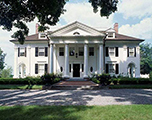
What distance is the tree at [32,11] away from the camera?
8266mm

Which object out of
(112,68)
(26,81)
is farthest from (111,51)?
(26,81)

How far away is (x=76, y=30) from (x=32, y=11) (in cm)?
1118

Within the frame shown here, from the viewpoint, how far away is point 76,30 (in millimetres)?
19938

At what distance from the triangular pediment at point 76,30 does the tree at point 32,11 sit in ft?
26.6

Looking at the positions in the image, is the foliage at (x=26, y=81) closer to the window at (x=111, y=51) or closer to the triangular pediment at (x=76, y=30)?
the triangular pediment at (x=76, y=30)

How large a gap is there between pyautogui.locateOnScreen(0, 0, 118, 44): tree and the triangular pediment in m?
8.11

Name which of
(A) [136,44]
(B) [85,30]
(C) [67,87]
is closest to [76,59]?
(B) [85,30]

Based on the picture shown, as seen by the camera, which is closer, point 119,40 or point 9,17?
point 9,17

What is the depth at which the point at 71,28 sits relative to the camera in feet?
65.9

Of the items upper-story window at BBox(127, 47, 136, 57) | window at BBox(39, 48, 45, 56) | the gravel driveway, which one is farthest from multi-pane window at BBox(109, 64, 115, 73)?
A: the gravel driveway

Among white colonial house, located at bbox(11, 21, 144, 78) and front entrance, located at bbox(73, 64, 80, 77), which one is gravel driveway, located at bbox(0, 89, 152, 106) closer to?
white colonial house, located at bbox(11, 21, 144, 78)

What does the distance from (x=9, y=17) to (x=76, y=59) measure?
13.2 m

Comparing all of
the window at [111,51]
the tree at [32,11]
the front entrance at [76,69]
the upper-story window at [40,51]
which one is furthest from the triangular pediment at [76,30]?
the tree at [32,11]

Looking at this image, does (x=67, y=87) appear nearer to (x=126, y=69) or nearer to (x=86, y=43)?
(x=86, y=43)
